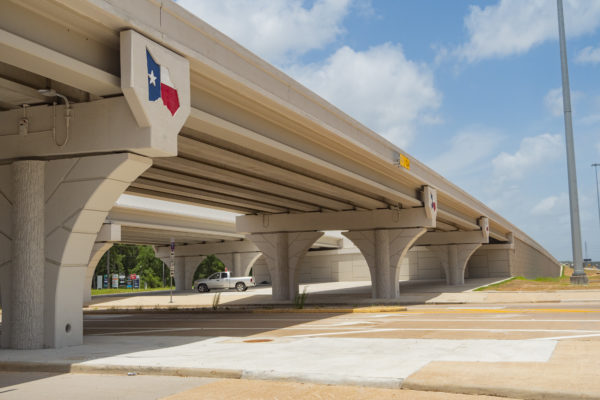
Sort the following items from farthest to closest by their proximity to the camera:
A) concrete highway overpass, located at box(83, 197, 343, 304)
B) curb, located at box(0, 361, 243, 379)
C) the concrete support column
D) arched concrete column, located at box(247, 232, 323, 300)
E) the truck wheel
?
1. the truck wheel
2. concrete highway overpass, located at box(83, 197, 343, 304)
3. arched concrete column, located at box(247, 232, 323, 300)
4. the concrete support column
5. curb, located at box(0, 361, 243, 379)

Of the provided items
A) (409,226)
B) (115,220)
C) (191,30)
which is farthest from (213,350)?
(115,220)

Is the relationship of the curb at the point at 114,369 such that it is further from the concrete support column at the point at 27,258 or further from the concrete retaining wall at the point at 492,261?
the concrete retaining wall at the point at 492,261

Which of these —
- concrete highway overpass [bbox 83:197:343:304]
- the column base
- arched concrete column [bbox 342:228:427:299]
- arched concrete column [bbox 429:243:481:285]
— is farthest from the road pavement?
arched concrete column [bbox 429:243:481:285]

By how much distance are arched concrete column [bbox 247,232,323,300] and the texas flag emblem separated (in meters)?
22.2

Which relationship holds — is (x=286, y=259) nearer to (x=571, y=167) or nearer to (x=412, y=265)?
(x=571, y=167)

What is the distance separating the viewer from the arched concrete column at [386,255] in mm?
32188

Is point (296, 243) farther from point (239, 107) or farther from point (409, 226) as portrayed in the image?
point (239, 107)

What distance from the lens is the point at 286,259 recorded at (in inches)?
1353

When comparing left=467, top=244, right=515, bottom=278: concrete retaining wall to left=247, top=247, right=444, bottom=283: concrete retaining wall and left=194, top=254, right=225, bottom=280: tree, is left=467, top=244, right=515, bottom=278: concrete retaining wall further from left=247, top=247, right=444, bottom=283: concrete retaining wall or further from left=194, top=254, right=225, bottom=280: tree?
left=194, top=254, right=225, bottom=280: tree

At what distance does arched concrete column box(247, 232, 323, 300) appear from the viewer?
34.0m

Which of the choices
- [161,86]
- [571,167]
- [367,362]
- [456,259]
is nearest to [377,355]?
[367,362]

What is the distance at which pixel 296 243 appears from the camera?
3416 cm

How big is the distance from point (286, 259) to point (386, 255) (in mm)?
5563

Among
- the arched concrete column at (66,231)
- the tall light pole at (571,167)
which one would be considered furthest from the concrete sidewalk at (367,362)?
the tall light pole at (571,167)
